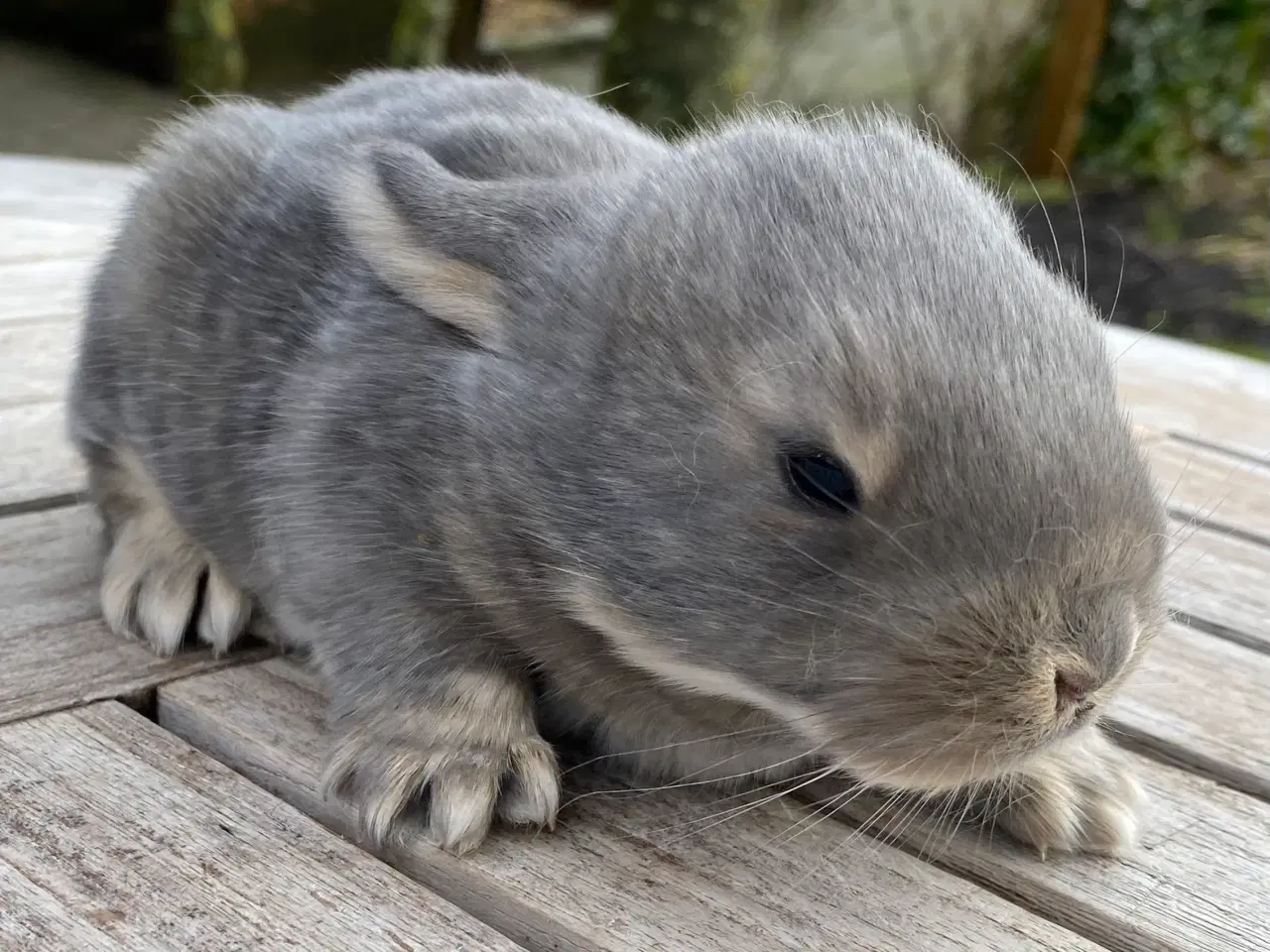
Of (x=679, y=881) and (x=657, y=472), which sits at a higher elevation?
(x=657, y=472)

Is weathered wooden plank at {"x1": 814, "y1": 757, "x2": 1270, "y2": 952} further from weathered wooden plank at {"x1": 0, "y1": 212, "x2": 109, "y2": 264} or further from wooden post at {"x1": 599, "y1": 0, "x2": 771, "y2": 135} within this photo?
wooden post at {"x1": 599, "y1": 0, "x2": 771, "y2": 135}

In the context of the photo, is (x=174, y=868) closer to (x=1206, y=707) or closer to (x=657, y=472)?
(x=657, y=472)

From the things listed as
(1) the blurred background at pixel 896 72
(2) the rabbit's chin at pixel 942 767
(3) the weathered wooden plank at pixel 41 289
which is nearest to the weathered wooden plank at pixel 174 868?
(2) the rabbit's chin at pixel 942 767

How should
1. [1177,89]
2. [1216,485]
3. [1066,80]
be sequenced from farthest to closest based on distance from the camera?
[1177,89]
[1066,80]
[1216,485]

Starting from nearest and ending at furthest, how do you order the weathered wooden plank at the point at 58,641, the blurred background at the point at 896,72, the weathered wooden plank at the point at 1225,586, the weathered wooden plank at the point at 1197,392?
the weathered wooden plank at the point at 58,641
the weathered wooden plank at the point at 1225,586
the weathered wooden plank at the point at 1197,392
the blurred background at the point at 896,72

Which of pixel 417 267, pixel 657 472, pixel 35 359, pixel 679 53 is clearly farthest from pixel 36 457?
pixel 679 53

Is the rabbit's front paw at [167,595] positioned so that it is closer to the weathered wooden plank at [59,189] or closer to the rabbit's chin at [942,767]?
the rabbit's chin at [942,767]
